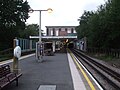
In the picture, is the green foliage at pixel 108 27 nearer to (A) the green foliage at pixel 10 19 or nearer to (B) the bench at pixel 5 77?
(A) the green foliage at pixel 10 19

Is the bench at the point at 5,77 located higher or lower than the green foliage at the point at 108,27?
lower

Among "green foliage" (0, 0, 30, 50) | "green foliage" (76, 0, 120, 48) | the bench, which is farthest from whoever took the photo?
"green foliage" (0, 0, 30, 50)

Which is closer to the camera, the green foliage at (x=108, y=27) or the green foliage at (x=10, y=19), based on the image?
the green foliage at (x=108, y=27)

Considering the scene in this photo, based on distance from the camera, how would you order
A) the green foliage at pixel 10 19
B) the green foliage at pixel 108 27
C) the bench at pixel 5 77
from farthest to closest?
1. the green foliage at pixel 10 19
2. the green foliage at pixel 108 27
3. the bench at pixel 5 77

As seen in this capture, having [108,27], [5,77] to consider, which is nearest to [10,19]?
[108,27]

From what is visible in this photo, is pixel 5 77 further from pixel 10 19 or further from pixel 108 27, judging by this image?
pixel 10 19

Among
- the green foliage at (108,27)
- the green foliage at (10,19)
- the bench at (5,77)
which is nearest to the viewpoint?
the bench at (5,77)

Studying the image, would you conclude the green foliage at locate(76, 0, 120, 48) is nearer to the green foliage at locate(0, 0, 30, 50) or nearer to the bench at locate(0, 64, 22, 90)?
the green foliage at locate(0, 0, 30, 50)

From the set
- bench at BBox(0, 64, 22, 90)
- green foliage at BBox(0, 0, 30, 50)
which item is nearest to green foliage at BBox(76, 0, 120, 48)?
green foliage at BBox(0, 0, 30, 50)

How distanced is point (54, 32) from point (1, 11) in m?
105

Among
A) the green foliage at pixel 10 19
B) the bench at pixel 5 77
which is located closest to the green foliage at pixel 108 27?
the green foliage at pixel 10 19

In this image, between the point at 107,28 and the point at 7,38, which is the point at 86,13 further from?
the point at 107,28

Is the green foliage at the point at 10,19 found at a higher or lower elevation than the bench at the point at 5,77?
higher

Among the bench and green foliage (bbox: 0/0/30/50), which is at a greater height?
green foliage (bbox: 0/0/30/50)
